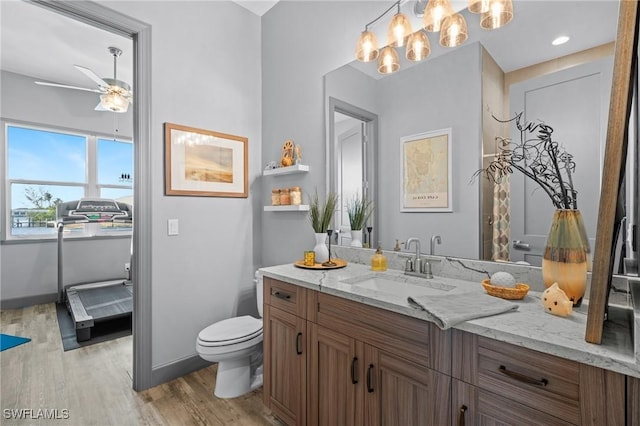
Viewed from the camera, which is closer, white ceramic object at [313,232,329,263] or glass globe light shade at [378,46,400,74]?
glass globe light shade at [378,46,400,74]

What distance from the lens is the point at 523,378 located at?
0.87m

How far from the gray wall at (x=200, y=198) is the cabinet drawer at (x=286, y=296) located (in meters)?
0.92

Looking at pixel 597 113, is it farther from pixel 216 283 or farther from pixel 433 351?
pixel 216 283

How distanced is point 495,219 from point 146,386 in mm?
2486

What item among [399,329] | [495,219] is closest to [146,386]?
[399,329]

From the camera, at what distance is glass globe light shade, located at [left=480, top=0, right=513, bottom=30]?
1402 mm

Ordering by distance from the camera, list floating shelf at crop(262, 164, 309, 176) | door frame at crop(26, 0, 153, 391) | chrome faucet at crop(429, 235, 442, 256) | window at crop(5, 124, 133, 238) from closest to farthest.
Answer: chrome faucet at crop(429, 235, 442, 256) → door frame at crop(26, 0, 153, 391) → floating shelf at crop(262, 164, 309, 176) → window at crop(5, 124, 133, 238)

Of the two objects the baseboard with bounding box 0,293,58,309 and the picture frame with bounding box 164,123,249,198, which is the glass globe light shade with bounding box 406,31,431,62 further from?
the baseboard with bounding box 0,293,58,309

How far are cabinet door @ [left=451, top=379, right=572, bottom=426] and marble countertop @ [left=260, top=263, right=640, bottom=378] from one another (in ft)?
0.62

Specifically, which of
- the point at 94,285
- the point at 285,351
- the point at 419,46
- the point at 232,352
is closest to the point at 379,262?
the point at 285,351

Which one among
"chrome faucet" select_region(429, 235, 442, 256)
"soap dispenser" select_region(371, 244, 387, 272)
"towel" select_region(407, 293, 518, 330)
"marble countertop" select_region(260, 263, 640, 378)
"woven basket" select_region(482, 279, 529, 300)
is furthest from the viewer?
"soap dispenser" select_region(371, 244, 387, 272)

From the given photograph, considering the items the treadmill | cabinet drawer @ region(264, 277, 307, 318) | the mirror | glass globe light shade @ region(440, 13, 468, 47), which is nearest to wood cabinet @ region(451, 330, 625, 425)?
the mirror

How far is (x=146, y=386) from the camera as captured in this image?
2129mm

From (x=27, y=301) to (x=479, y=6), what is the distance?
5658mm
